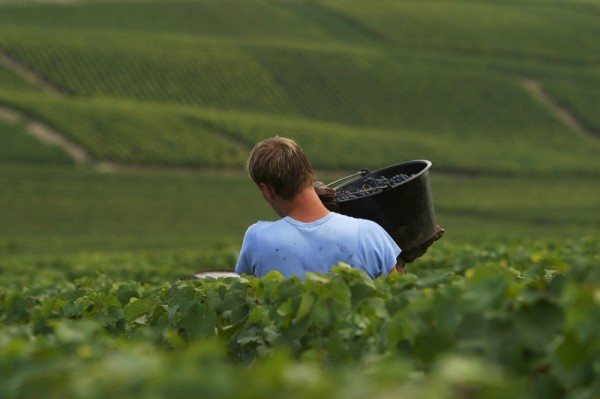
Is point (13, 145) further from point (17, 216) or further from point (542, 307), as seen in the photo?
point (542, 307)

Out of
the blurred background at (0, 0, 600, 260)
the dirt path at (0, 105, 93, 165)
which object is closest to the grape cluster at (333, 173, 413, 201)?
the blurred background at (0, 0, 600, 260)

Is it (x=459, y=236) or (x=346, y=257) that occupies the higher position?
(x=346, y=257)

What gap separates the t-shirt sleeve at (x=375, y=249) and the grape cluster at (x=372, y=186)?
2.59 feet

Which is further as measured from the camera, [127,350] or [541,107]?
[541,107]

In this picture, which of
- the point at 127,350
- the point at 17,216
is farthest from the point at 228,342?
the point at 17,216

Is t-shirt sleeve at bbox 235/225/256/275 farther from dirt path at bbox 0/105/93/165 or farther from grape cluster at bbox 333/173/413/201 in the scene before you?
dirt path at bbox 0/105/93/165

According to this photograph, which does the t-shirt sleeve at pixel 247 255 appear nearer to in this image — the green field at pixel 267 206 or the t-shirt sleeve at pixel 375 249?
the green field at pixel 267 206

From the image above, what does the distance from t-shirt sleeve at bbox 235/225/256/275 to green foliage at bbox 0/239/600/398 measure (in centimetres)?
13

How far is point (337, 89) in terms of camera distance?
83.6 m

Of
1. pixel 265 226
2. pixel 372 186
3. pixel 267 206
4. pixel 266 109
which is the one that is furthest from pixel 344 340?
pixel 266 109

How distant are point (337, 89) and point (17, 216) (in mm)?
41377

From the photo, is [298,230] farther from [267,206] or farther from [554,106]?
[554,106]

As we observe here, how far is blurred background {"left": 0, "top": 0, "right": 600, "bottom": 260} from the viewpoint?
49.0 meters

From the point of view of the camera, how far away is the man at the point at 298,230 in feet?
17.3
